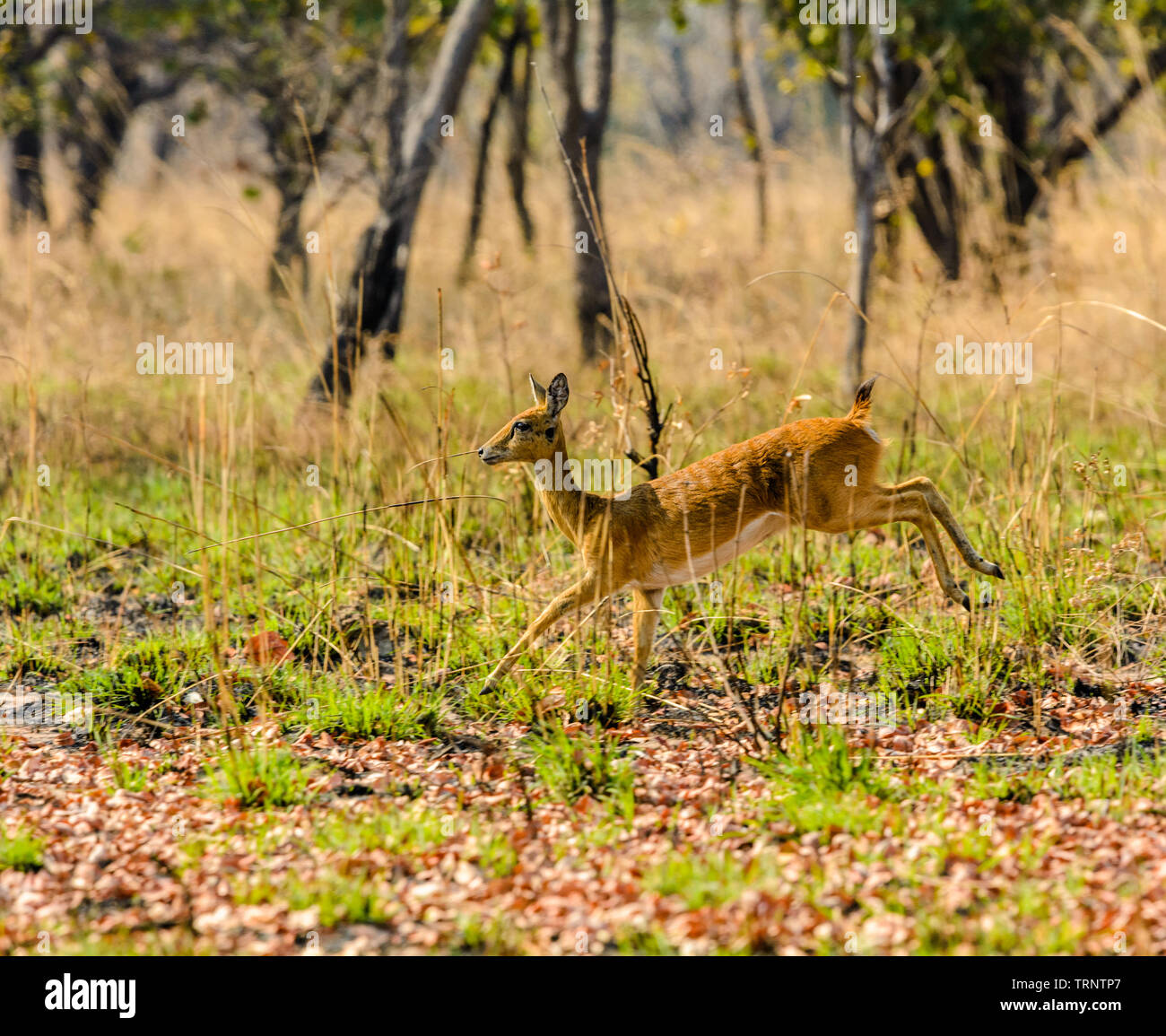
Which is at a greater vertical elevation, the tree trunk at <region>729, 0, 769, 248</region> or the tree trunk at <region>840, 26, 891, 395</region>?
the tree trunk at <region>729, 0, 769, 248</region>

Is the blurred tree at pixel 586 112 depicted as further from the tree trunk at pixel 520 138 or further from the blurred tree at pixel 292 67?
the tree trunk at pixel 520 138

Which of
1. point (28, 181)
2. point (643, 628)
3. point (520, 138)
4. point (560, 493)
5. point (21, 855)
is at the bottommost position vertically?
point (21, 855)

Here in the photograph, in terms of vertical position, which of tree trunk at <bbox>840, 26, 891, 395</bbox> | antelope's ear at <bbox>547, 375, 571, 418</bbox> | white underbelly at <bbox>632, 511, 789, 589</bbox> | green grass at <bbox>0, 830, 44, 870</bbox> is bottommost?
green grass at <bbox>0, 830, 44, 870</bbox>

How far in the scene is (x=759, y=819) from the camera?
389 centimetres

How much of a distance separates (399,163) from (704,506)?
5.12 metres

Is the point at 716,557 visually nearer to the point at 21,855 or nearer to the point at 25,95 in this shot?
the point at 21,855

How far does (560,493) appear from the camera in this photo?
4688 mm

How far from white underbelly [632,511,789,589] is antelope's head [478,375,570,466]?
1.97 feet

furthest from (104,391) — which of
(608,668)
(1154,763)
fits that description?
(1154,763)

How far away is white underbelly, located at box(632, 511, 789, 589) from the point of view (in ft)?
15.2

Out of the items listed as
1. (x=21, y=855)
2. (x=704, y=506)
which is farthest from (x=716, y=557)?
(x=21, y=855)

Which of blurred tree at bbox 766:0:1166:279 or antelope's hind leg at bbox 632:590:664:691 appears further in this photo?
blurred tree at bbox 766:0:1166:279

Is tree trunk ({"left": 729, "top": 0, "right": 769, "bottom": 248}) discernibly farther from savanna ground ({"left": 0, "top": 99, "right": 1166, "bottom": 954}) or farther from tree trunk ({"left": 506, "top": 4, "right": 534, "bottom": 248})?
savanna ground ({"left": 0, "top": 99, "right": 1166, "bottom": 954})

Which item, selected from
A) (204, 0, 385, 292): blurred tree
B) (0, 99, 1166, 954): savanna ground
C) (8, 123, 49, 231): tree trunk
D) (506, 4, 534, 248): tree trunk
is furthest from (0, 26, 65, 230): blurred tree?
(0, 99, 1166, 954): savanna ground
